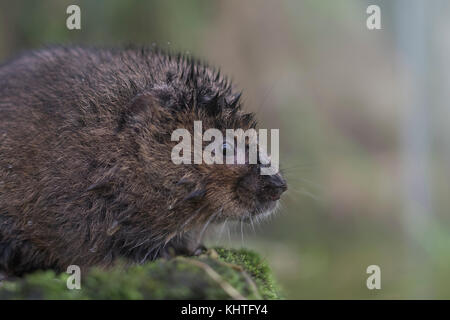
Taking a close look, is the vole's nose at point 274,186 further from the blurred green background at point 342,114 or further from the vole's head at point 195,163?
the blurred green background at point 342,114

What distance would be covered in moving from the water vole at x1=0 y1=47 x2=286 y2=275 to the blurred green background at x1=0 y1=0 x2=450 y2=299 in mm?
5790

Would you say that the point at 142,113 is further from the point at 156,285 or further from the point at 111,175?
the point at 156,285

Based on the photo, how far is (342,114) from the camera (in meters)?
12.4

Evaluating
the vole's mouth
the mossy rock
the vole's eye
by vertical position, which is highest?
the vole's eye

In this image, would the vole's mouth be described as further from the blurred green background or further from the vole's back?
the blurred green background

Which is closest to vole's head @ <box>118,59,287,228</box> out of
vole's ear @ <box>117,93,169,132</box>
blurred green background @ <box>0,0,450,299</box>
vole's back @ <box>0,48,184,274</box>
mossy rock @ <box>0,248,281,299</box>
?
vole's ear @ <box>117,93,169,132</box>

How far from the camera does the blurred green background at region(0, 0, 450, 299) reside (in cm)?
1111

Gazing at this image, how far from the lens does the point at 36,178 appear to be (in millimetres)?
4637

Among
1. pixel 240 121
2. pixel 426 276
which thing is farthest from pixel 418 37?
pixel 240 121

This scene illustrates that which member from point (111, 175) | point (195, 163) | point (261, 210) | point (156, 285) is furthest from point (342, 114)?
point (156, 285)

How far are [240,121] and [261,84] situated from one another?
23.8ft

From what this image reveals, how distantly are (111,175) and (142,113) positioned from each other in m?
0.59

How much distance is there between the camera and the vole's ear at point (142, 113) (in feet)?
15.3

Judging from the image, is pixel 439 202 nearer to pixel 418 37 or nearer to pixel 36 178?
pixel 418 37
